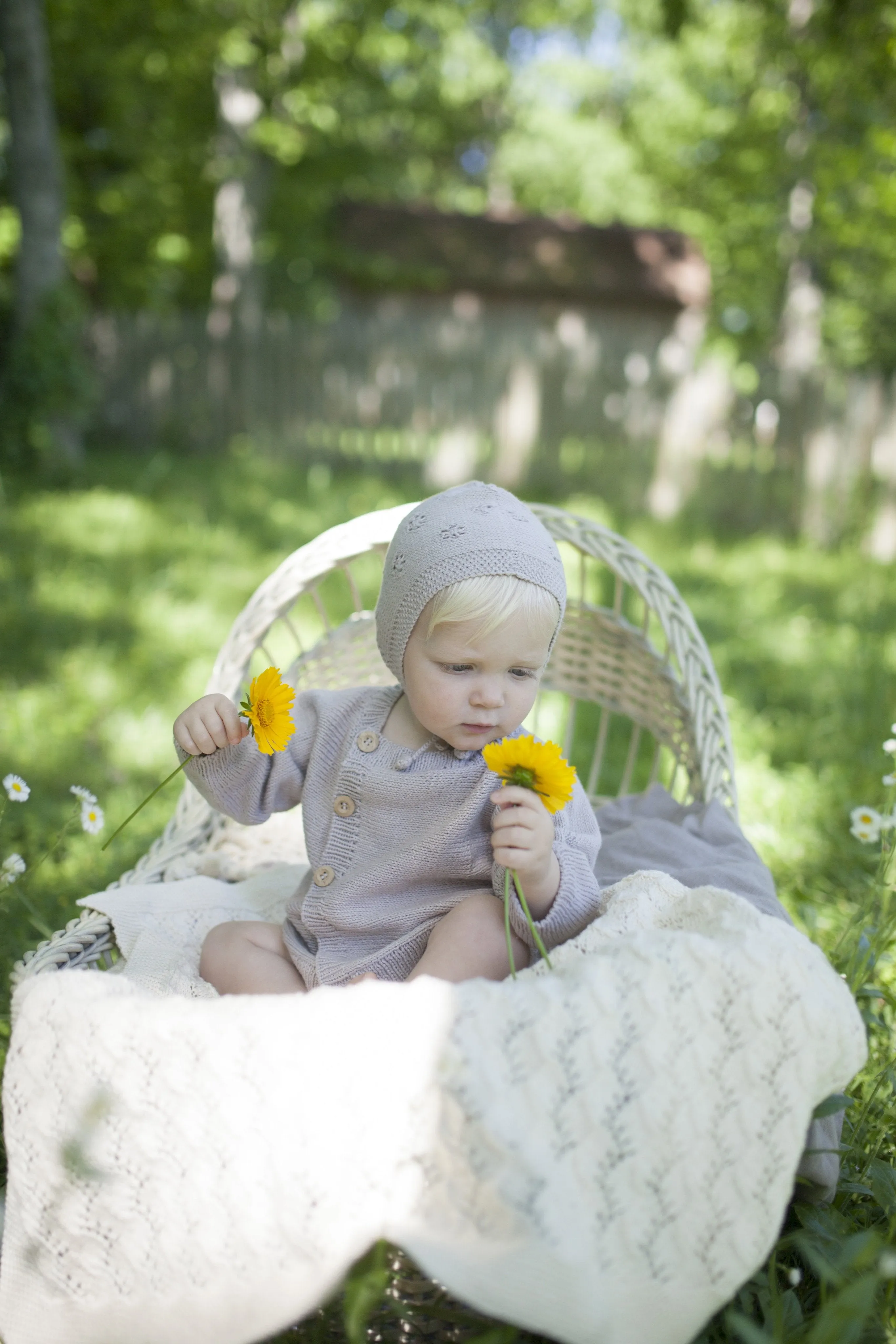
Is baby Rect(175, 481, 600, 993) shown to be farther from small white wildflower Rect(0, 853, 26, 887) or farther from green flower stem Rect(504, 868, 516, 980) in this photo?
small white wildflower Rect(0, 853, 26, 887)

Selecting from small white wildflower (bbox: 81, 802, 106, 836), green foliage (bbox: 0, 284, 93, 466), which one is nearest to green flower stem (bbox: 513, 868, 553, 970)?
small white wildflower (bbox: 81, 802, 106, 836)

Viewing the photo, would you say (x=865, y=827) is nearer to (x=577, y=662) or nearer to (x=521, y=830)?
(x=521, y=830)

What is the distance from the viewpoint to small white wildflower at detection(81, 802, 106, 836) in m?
1.57

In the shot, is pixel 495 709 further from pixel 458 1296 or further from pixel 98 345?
pixel 98 345

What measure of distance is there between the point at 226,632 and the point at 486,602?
2.81 meters

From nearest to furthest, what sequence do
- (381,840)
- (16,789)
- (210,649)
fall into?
(16,789) < (381,840) < (210,649)

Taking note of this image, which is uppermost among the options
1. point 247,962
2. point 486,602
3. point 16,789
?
point 486,602

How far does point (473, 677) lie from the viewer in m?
1.60

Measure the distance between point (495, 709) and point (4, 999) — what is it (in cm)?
106

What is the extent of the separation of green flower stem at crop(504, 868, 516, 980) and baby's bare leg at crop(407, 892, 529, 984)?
3cm

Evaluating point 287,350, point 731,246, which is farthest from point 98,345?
point 731,246

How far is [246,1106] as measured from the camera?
3.79 ft

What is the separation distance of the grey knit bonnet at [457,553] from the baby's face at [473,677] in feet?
0.16

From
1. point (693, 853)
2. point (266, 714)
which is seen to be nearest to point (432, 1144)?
point (266, 714)
